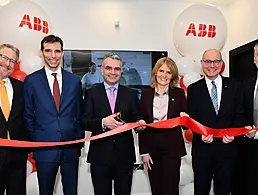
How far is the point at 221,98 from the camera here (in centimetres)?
255

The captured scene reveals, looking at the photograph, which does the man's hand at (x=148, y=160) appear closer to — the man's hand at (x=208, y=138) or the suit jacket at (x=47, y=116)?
the man's hand at (x=208, y=138)

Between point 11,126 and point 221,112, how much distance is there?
1.61m

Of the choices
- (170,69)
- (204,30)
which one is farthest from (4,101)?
(204,30)

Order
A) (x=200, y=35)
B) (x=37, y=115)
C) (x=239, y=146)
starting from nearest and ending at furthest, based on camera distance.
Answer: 1. (x=37, y=115)
2. (x=239, y=146)
3. (x=200, y=35)

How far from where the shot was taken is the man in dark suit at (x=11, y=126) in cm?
220

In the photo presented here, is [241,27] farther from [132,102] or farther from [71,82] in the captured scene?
[71,82]

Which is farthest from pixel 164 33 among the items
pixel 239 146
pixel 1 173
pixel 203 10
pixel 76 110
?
pixel 1 173

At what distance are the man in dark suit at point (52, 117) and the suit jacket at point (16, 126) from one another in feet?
0.14

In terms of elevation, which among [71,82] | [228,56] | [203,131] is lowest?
[203,131]

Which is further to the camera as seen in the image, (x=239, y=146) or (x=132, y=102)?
(x=239, y=146)

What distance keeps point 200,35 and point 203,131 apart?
1.86 meters

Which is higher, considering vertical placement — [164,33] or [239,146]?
[164,33]

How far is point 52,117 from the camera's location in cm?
230

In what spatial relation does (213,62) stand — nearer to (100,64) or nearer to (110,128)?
(110,128)
